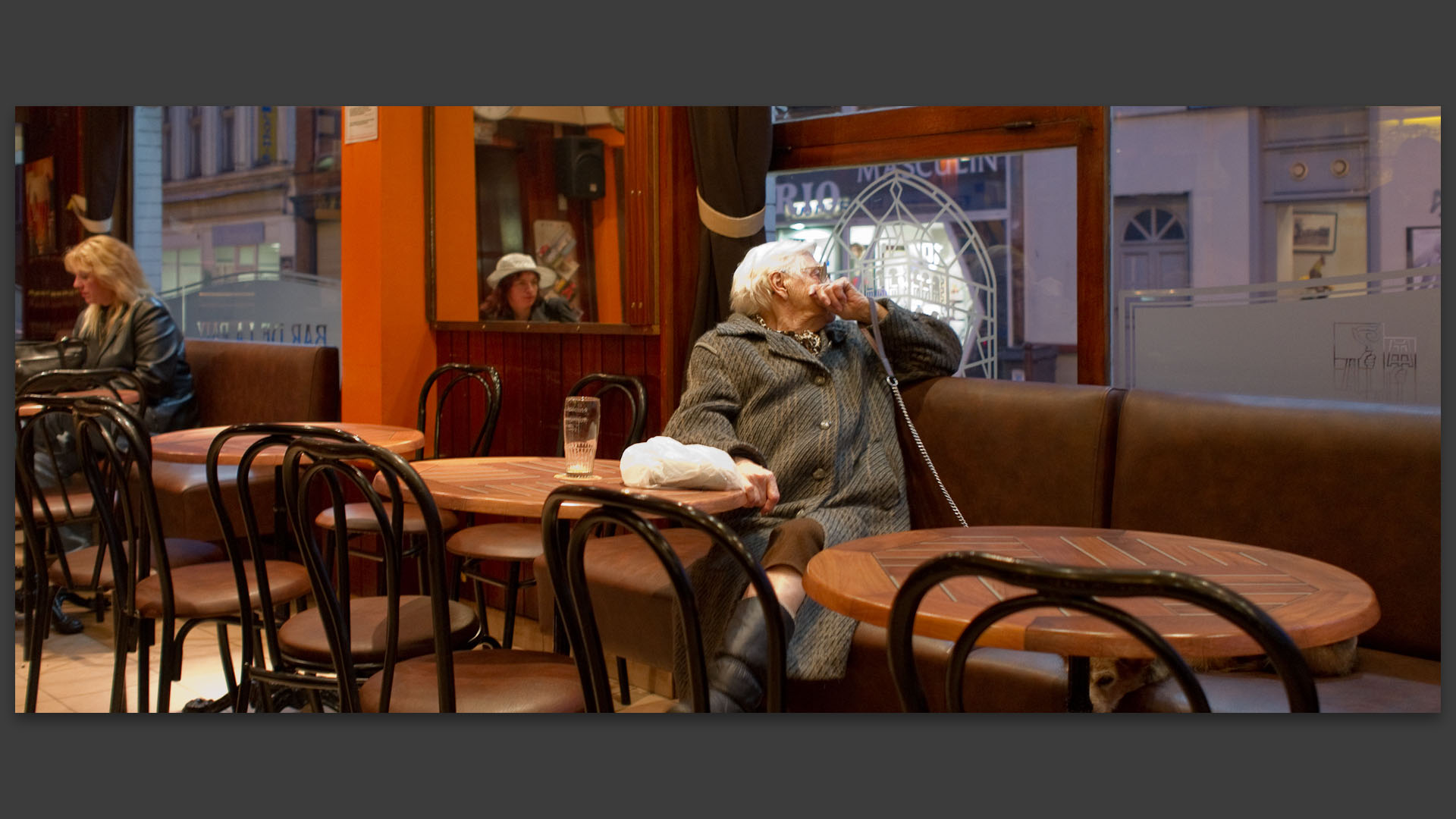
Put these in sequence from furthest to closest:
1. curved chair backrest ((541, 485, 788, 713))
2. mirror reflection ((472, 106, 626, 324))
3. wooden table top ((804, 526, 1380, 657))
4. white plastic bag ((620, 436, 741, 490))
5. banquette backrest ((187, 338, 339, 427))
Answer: banquette backrest ((187, 338, 339, 427)), mirror reflection ((472, 106, 626, 324)), white plastic bag ((620, 436, 741, 490)), wooden table top ((804, 526, 1380, 657)), curved chair backrest ((541, 485, 788, 713))

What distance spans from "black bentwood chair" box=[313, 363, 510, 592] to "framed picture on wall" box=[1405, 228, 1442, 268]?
2.47 m

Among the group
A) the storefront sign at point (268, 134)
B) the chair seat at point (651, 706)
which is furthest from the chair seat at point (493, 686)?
the storefront sign at point (268, 134)

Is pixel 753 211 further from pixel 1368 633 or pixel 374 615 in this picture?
pixel 1368 633

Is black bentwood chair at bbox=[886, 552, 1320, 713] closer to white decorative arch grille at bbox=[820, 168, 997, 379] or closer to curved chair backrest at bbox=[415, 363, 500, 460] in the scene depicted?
white decorative arch grille at bbox=[820, 168, 997, 379]

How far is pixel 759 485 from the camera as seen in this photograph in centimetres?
249

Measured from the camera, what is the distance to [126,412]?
2.35 meters

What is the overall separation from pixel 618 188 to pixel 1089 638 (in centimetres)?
258

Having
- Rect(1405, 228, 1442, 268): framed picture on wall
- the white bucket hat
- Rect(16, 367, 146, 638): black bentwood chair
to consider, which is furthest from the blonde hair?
Rect(1405, 228, 1442, 268): framed picture on wall

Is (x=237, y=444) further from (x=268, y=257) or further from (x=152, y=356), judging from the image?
(x=268, y=257)

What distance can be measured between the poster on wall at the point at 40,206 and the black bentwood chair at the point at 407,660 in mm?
6497

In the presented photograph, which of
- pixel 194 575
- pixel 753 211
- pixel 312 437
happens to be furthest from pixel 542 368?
pixel 312 437

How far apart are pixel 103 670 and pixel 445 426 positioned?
1.36 meters

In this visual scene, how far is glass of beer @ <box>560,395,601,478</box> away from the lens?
2383 mm

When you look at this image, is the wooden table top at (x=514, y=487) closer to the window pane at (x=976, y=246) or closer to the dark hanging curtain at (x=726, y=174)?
the dark hanging curtain at (x=726, y=174)
